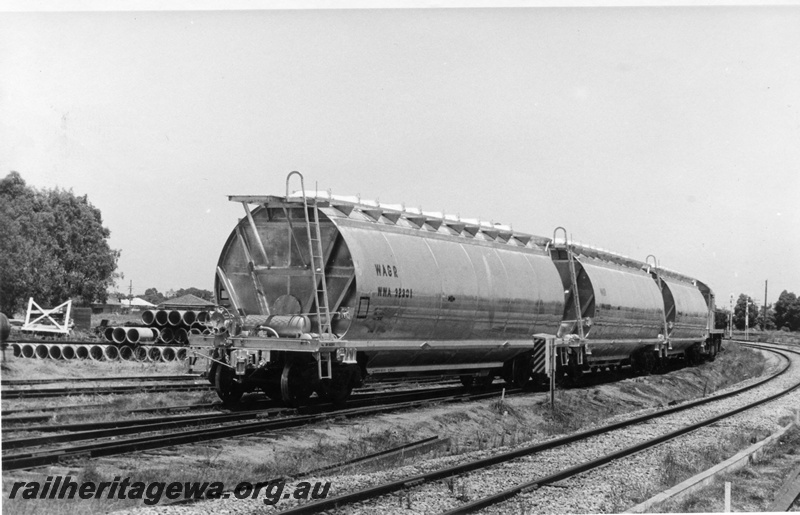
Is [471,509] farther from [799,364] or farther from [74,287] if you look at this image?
[74,287]

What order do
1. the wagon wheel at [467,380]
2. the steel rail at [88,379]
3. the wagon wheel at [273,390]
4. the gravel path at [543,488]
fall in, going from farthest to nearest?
the wagon wheel at [467,380] → the steel rail at [88,379] → the wagon wheel at [273,390] → the gravel path at [543,488]

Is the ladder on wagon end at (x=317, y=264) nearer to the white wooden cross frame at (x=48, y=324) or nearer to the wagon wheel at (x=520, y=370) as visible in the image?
the wagon wheel at (x=520, y=370)

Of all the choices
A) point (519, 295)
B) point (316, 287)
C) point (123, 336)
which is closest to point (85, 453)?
point (316, 287)

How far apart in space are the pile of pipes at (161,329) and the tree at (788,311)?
109137mm

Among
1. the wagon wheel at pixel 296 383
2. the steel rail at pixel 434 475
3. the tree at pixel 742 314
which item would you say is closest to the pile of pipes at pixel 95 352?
the wagon wheel at pixel 296 383

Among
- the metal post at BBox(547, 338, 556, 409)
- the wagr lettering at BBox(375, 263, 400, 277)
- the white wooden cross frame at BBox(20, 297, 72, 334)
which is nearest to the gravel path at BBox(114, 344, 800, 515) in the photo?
the metal post at BBox(547, 338, 556, 409)

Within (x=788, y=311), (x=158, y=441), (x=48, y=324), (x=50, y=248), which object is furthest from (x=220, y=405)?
(x=788, y=311)

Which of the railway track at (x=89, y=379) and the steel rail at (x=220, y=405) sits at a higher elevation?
the steel rail at (x=220, y=405)

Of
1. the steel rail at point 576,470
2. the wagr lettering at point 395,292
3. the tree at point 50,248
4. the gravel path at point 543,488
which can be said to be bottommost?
the gravel path at point 543,488

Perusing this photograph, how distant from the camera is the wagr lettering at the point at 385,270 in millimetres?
16516

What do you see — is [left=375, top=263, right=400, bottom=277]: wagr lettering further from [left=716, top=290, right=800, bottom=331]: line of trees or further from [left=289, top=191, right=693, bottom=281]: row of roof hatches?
[left=716, top=290, right=800, bottom=331]: line of trees

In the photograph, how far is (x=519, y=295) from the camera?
21.5m

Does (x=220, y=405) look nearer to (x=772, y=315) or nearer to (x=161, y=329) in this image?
(x=161, y=329)

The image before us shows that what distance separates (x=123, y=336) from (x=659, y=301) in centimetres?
2038
